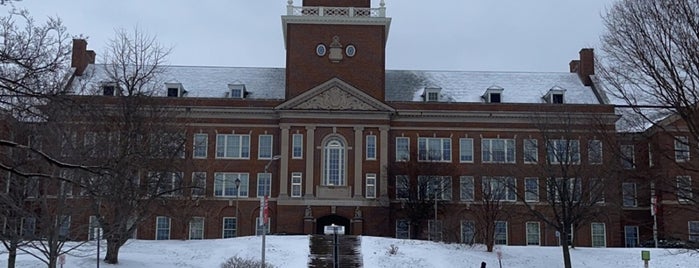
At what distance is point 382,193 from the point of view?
197ft

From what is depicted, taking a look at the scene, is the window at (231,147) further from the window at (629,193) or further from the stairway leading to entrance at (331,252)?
the window at (629,193)

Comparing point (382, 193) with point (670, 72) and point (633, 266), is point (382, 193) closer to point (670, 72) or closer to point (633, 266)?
point (633, 266)

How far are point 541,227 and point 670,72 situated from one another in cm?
4186

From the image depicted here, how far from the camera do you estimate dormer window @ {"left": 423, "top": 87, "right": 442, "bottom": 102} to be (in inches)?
2530

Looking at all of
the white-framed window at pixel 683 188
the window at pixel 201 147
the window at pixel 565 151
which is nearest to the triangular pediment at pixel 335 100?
the window at pixel 201 147

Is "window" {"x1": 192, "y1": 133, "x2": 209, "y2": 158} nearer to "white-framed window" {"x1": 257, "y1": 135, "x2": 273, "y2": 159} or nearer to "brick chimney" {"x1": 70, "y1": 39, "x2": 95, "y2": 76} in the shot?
"white-framed window" {"x1": 257, "y1": 135, "x2": 273, "y2": 159}

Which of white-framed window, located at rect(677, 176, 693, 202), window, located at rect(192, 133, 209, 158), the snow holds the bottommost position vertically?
the snow

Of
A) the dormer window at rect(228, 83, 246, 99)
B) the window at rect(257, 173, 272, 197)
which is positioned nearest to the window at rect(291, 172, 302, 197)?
the window at rect(257, 173, 272, 197)

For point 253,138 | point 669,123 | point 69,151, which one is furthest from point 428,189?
point 669,123

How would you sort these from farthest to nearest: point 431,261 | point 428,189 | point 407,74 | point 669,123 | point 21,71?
point 407,74
point 428,189
point 431,261
point 669,123
point 21,71

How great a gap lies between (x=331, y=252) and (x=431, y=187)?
17258 millimetres

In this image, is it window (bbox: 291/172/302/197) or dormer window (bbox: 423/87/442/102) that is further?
dormer window (bbox: 423/87/442/102)

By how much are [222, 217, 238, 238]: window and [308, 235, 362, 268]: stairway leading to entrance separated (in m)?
13.9

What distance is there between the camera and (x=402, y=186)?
60125mm
